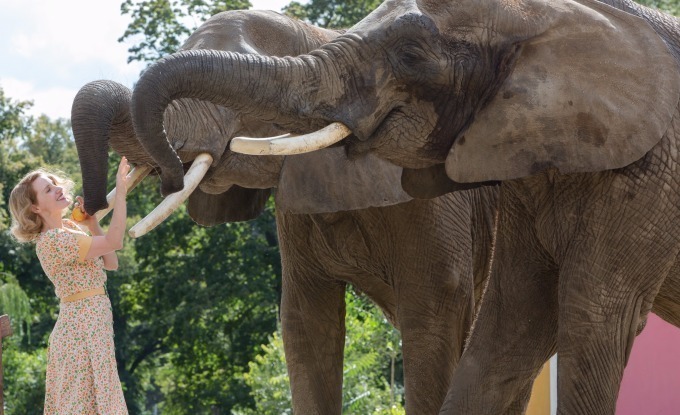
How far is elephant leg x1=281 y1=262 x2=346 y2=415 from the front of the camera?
802cm

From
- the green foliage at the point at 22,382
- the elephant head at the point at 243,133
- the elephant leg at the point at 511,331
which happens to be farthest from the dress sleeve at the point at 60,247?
the green foliage at the point at 22,382

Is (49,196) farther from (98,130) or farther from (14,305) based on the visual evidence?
(14,305)

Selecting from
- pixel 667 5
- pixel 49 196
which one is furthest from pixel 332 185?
pixel 667 5

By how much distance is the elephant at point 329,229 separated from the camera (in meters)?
7.15

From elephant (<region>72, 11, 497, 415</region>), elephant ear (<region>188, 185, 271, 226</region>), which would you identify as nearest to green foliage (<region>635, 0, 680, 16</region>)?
elephant (<region>72, 11, 497, 415</region>)

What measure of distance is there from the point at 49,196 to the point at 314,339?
71.7 inches

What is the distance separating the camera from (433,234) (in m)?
7.61

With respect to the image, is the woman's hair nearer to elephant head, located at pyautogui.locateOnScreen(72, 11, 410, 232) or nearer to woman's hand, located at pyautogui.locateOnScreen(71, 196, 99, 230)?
woman's hand, located at pyautogui.locateOnScreen(71, 196, 99, 230)

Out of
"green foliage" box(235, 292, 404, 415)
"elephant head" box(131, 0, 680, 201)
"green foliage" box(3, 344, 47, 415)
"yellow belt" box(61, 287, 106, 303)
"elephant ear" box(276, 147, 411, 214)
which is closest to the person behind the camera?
"elephant head" box(131, 0, 680, 201)

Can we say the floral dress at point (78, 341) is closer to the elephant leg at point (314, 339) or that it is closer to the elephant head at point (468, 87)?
the elephant head at point (468, 87)

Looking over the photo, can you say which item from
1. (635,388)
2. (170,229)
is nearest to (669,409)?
(635,388)

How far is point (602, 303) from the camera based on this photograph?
19.5ft

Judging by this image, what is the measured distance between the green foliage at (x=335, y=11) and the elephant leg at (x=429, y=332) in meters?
22.6

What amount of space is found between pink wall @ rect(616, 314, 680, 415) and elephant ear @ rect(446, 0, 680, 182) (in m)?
5.79
